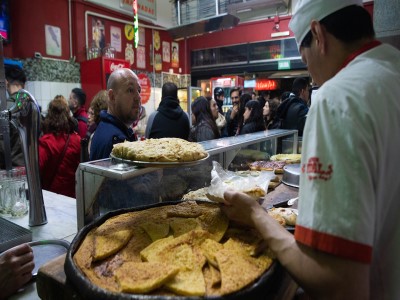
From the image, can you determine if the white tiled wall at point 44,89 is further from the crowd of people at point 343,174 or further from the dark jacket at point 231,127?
the crowd of people at point 343,174

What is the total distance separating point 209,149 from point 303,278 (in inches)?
42.3

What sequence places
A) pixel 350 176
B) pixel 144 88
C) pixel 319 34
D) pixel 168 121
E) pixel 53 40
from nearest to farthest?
pixel 350 176
pixel 319 34
pixel 168 121
pixel 53 40
pixel 144 88

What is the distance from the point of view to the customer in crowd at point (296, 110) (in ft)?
12.4

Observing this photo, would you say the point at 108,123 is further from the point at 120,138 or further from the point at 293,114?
the point at 293,114

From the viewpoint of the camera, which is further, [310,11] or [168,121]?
[168,121]

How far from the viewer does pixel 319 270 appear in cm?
70

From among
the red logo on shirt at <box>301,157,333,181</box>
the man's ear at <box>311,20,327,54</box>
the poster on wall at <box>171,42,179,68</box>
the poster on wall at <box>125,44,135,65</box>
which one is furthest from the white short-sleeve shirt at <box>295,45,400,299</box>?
the poster on wall at <box>171,42,179,68</box>

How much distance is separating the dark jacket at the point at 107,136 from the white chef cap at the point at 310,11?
4.56ft

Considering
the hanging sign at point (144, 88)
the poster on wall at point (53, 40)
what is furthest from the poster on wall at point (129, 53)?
the poster on wall at point (53, 40)

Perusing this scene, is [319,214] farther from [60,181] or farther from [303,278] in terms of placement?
[60,181]

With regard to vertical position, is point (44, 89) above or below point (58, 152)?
above

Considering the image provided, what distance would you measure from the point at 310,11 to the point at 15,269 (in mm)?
1331

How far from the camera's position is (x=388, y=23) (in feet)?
7.73

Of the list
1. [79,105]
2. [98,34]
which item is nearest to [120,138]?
[79,105]
